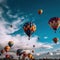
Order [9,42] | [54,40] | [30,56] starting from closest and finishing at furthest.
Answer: [54,40], [9,42], [30,56]

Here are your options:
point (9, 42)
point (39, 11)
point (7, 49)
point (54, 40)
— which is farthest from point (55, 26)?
point (7, 49)

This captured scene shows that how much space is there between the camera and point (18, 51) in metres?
140

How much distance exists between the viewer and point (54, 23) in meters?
89.2

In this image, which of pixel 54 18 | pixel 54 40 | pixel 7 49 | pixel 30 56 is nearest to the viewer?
pixel 54 18

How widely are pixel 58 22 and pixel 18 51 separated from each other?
55.2 meters

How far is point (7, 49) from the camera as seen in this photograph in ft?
433

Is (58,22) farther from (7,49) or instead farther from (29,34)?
(7,49)

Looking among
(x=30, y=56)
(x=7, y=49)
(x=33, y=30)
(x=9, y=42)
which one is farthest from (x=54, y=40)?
(x=30, y=56)

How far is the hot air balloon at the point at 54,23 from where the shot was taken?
88.9 meters

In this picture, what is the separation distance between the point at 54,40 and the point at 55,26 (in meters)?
16.2

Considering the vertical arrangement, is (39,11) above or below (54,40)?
above

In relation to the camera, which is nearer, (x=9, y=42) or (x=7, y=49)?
(x=9, y=42)

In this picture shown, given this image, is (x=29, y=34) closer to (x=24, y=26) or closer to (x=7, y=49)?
(x=24, y=26)

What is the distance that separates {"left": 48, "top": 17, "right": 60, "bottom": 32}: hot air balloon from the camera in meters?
88.9
